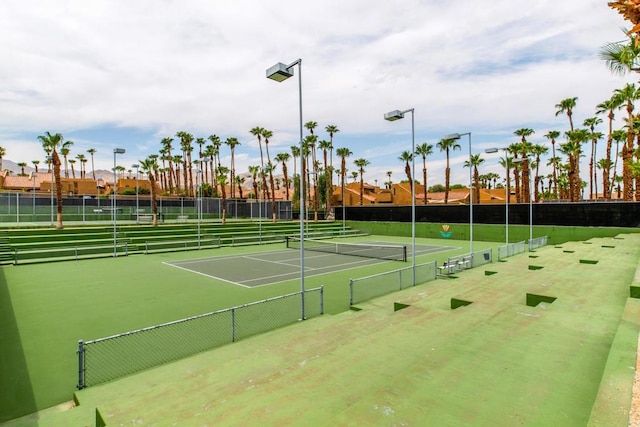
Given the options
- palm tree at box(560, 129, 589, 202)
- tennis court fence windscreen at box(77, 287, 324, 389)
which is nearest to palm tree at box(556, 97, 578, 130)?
palm tree at box(560, 129, 589, 202)

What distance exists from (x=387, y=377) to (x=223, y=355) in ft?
14.5

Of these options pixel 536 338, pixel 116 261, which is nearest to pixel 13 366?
pixel 536 338

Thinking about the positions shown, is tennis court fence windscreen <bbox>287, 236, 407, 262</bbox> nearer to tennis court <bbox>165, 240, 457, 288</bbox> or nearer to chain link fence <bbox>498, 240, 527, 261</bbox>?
tennis court <bbox>165, 240, 457, 288</bbox>

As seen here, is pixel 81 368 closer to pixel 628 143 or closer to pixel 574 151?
pixel 628 143

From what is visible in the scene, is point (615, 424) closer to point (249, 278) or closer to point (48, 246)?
point (249, 278)

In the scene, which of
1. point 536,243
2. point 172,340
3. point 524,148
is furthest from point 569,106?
point 172,340

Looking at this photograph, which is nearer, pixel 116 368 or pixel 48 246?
pixel 116 368

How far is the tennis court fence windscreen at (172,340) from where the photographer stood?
328 inches

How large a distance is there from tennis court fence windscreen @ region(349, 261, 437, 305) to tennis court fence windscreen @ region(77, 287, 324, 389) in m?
3.08

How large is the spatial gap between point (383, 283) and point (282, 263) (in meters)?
11.9

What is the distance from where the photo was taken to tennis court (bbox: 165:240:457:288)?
21109 millimetres

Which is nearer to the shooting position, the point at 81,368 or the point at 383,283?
the point at 81,368

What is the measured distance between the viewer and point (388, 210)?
54094 mm

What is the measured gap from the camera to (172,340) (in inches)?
385
